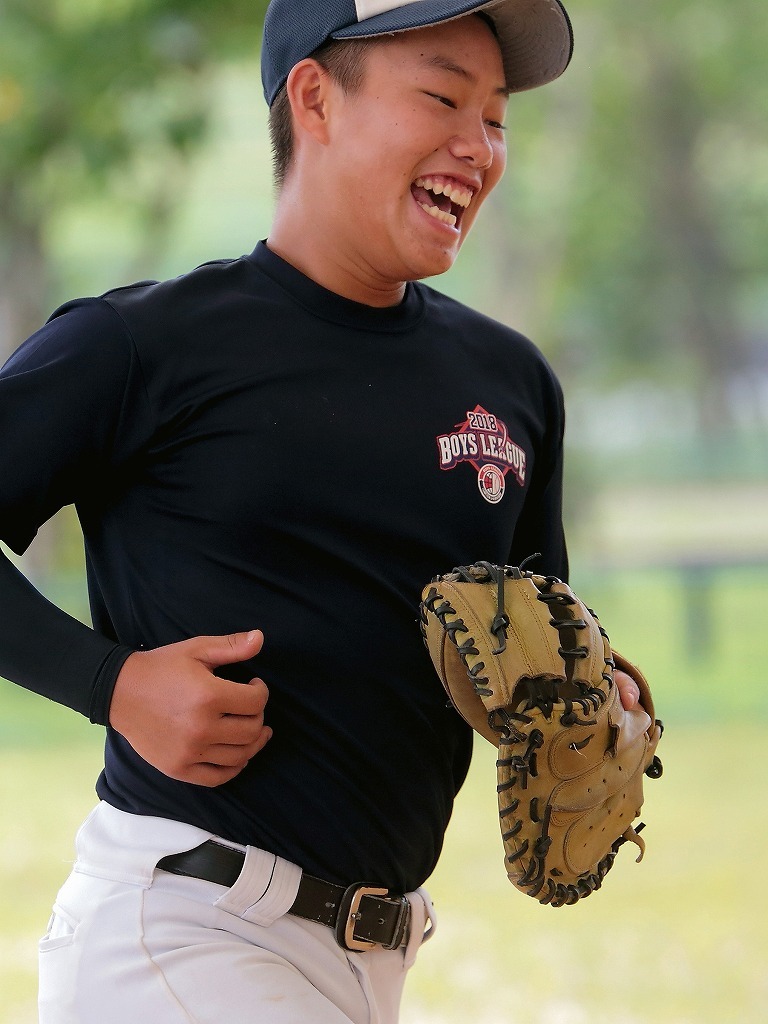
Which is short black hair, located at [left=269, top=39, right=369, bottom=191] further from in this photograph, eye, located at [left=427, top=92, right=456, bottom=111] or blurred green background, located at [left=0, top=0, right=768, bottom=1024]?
blurred green background, located at [left=0, top=0, right=768, bottom=1024]

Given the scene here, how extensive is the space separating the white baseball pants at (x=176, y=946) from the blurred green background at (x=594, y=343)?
1.59m

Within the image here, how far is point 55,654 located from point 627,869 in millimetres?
3721

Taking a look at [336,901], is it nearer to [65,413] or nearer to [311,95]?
[65,413]

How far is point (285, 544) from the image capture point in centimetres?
141

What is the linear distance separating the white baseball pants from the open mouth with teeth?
0.71 meters

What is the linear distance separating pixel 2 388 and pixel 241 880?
55 cm

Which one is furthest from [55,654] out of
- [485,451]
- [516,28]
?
[516,28]

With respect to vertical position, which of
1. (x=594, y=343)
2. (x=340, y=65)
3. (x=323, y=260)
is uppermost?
(x=594, y=343)

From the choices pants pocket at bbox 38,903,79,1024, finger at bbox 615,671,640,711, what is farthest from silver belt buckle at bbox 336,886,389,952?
finger at bbox 615,671,640,711

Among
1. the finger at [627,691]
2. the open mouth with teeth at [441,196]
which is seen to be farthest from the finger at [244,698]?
the open mouth with teeth at [441,196]

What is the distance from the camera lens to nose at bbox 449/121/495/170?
4.73 ft

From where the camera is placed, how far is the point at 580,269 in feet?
33.8

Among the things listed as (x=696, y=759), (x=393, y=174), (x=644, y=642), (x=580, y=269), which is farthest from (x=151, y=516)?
(x=580, y=269)

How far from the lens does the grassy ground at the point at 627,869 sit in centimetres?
356
